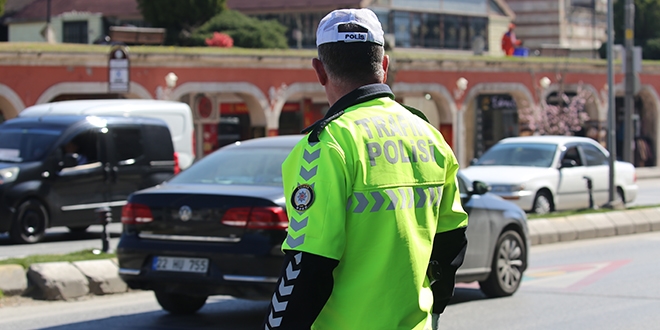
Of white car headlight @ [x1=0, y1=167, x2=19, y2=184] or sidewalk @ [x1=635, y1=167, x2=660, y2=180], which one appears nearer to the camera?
white car headlight @ [x1=0, y1=167, x2=19, y2=184]

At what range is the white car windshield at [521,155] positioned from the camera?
18.0m

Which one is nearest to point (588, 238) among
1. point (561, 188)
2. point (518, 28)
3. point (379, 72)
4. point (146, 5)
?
point (561, 188)

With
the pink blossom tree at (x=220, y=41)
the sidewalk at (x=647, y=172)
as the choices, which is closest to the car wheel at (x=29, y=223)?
the pink blossom tree at (x=220, y=41)

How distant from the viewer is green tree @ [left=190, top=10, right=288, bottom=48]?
3897 cm

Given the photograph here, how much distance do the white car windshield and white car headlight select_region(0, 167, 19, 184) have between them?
8.69 meters

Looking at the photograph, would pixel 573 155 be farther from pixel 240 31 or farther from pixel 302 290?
pixel 240 31

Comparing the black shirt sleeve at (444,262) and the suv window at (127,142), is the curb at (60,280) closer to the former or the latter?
the suv window at (127,142)

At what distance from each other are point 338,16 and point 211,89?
2773 centimetres

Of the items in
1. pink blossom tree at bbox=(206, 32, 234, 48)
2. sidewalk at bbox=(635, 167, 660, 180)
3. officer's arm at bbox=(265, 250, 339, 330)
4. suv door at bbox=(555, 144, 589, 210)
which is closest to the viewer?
officer's arm at bbox=(265, 250, 339, 330)

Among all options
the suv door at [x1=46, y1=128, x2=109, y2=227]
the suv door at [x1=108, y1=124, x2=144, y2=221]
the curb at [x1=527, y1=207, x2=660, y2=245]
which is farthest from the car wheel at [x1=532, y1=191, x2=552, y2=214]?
the suv door at [x1=46, y1=128, x2=109, y2=227]

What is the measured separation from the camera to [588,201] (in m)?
18.4

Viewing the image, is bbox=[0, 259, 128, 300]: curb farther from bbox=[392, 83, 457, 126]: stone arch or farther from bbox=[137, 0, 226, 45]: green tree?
bbox=[137, 0, 226, 45]: green tree

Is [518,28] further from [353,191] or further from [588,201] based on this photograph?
[353,191]

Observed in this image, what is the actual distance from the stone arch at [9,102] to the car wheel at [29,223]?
12.7 m
